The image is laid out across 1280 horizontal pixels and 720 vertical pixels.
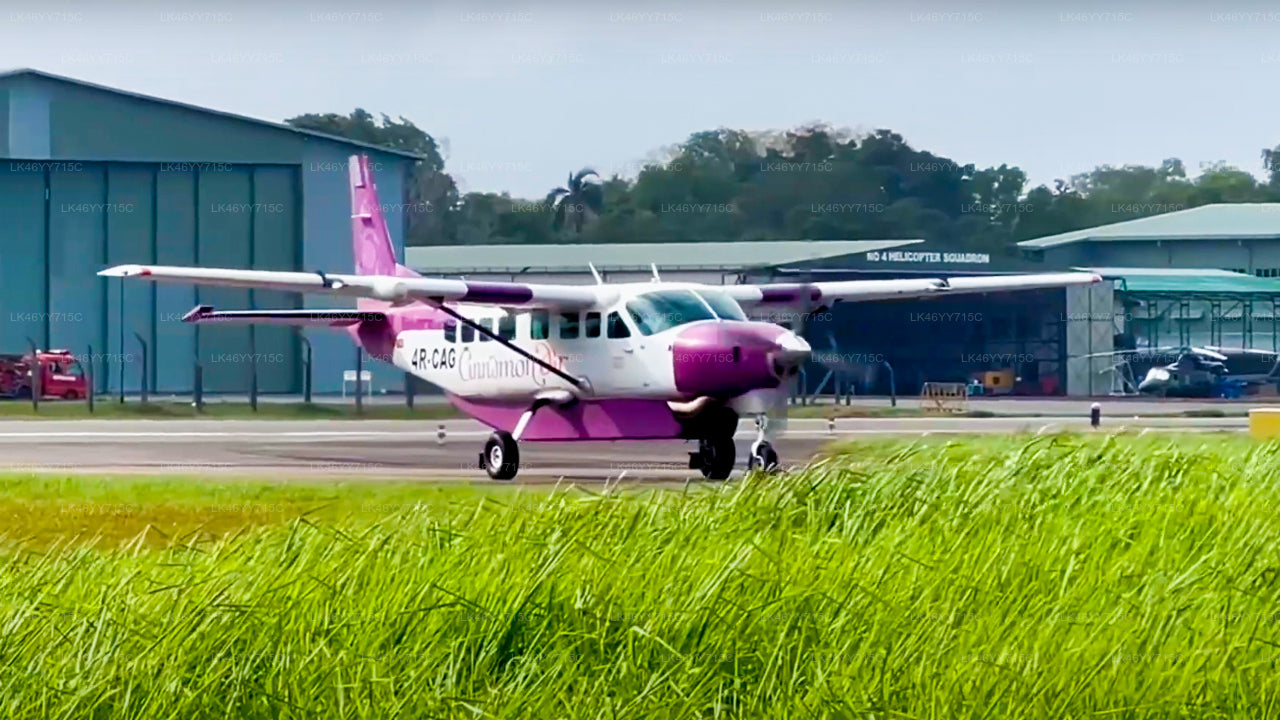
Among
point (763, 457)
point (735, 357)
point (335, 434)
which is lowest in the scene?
point (335, 434)

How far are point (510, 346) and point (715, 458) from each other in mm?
2817

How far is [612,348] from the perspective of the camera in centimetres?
2072

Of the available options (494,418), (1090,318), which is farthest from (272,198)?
(494,418)

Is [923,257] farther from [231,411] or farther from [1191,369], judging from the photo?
[231,411]

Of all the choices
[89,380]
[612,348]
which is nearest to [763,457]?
[612,348]

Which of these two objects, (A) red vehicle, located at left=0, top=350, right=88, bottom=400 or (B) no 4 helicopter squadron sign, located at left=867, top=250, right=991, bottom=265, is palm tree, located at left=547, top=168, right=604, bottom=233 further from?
(A) red vehicle, located at left=0, top=350, right=88, bottom=400

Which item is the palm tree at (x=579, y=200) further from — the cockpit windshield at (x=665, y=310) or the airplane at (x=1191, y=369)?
the airplane at (x=1191, y=369)

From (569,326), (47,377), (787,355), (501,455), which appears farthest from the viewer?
(47,377)

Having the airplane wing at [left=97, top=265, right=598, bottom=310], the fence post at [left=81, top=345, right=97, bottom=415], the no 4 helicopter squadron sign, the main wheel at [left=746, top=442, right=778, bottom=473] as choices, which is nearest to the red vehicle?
the fence post at [left=81, top=345, right=97, bottom=415]

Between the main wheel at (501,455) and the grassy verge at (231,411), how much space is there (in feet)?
29.1

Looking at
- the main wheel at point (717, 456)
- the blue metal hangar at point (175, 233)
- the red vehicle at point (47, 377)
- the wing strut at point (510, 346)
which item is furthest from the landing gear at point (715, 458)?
the red vehicle at point (47, 377)

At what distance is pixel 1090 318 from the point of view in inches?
1608

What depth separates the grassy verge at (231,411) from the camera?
31.1m

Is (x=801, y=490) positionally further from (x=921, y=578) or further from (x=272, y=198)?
(x=272, y=198)
